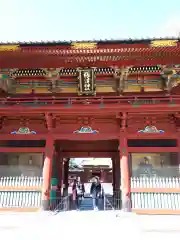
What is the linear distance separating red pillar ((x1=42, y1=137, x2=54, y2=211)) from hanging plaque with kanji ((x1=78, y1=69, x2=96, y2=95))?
2888 mm

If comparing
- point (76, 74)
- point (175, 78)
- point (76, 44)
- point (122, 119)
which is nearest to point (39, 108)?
point (76, 74)

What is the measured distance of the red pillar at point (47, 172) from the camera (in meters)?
8.70

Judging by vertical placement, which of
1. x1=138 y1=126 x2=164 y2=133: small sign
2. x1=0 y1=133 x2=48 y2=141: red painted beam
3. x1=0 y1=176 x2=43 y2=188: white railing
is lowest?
x1=0 y1=176 x2=43 y2=188: white railing

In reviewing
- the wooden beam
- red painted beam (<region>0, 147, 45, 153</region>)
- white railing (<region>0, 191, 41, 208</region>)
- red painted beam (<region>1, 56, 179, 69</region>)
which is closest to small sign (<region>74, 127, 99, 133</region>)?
the wooden beam

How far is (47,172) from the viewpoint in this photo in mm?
9117

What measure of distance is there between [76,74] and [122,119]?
3098 mm

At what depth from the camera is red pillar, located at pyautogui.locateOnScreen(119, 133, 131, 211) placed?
855 centimetres

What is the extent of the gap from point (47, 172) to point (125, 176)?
3.51 m

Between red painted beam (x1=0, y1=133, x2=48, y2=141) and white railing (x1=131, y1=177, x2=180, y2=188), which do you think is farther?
red painted beam (x1=0, y1=133, x2=48, y2=141)

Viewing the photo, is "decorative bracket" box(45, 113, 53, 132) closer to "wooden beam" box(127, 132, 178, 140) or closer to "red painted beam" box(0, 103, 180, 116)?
"red painted beam" box(0, 103, 180, 116)

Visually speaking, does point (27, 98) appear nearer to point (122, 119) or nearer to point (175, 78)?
point (122, 119)

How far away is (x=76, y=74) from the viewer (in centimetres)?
974

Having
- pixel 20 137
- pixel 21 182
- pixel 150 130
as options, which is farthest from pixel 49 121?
pixel 150 130

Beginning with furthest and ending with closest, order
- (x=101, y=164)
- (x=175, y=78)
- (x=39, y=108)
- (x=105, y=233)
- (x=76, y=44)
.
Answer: (x=101, y=164)
(x=175, y=78)
(x=39, y=108)
(x=76, y=44)
(x=105, y=233)
